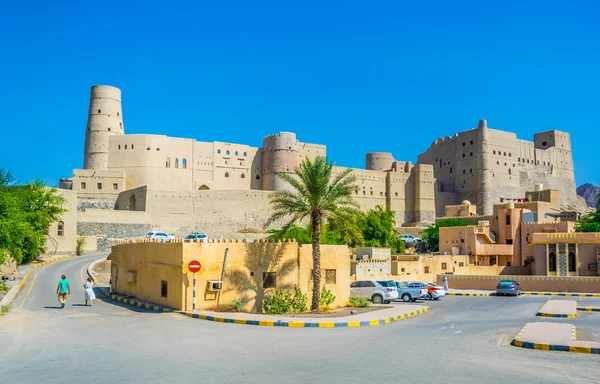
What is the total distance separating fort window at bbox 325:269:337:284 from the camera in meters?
19.3

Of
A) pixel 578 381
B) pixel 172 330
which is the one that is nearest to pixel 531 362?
pixel 578 381

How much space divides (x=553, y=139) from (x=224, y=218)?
177ft

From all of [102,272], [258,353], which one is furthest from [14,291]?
[258,353]

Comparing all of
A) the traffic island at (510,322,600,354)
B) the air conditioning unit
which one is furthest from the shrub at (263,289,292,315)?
the traffic island at (510,322,600,354)

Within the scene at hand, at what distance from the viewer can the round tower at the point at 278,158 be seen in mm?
64062

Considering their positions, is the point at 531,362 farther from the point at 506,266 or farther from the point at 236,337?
the point at 506,266

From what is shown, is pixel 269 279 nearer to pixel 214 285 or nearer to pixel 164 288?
pixel 214 285

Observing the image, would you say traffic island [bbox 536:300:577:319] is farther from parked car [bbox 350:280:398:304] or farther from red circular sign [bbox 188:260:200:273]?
red circular sign [bbox 188:260:200:273]

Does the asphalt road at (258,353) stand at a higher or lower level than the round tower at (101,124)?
Answer: lower


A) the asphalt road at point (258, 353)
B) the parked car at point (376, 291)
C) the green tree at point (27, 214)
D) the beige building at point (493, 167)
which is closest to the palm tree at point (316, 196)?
the asphalt road at point (258, 353)

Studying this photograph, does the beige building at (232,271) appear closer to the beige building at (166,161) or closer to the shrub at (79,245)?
the shrub at (79,245)

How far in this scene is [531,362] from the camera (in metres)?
10.0

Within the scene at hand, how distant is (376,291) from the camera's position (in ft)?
73.6

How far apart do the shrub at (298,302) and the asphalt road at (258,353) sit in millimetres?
2988
